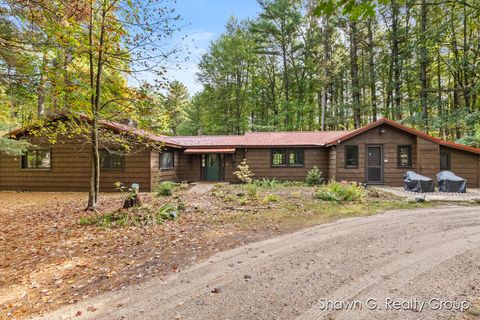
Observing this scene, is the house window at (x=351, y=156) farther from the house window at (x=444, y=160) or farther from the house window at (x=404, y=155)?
the house window at (x=444, y=160)

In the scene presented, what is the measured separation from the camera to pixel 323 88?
71.8 feet

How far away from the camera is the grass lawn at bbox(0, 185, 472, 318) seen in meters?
3.22

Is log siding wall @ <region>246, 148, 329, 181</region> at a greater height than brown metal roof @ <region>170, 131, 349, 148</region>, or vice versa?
brown metal roof @ <region>170, 131, 349, 148</region>

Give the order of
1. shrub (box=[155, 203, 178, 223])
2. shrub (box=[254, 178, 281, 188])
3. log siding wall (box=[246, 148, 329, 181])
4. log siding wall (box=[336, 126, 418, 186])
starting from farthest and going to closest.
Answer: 1. log siding wall (box=[246, 148, 329, 181])
2. shrub (box=[254, 178, 281, 188])
3. log siding wall (box=[336, 126, 418, 186])
4. shrub (box=[155, 203, 178, 223])

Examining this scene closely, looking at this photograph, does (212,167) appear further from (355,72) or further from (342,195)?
(355,72)

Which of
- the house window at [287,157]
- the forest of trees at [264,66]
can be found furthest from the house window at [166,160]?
the house window at [287,157]

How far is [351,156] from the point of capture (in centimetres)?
1323

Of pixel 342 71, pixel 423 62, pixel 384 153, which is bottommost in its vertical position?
pixel 384 153

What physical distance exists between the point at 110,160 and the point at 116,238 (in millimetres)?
8578

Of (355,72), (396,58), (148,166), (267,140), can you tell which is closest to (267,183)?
(267,140)

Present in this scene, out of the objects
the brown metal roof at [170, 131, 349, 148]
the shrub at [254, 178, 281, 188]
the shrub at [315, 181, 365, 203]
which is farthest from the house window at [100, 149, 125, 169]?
the shrub at [315, 181, 365, 203]

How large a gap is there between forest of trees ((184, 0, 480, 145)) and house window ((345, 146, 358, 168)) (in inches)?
237

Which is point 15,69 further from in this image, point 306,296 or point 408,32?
point 408,32

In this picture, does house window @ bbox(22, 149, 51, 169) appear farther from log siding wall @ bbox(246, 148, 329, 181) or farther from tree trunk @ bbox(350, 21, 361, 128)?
tree trunk @ bbox(350, 21, 361, 128)
